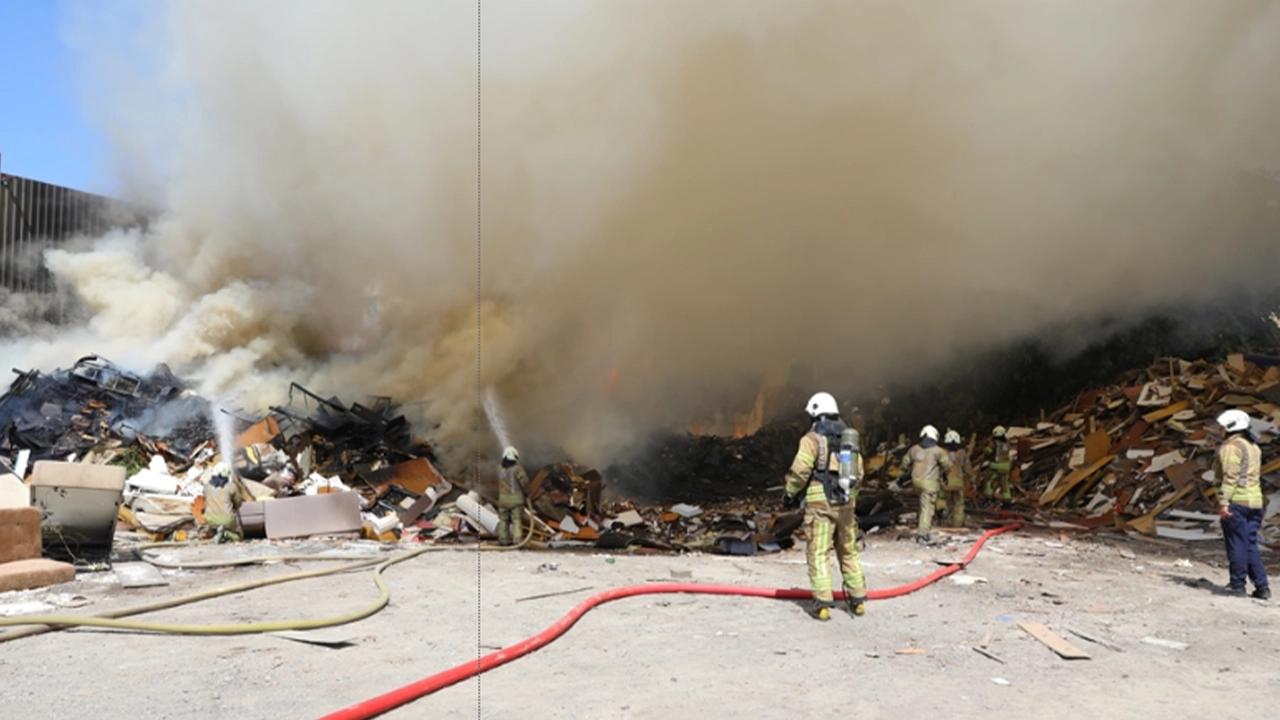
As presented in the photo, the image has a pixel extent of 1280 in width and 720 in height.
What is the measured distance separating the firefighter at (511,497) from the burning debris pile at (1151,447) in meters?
8.34

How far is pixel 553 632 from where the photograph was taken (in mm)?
5043

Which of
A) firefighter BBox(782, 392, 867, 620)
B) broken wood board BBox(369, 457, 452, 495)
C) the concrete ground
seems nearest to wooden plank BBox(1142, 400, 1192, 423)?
the concrete ground

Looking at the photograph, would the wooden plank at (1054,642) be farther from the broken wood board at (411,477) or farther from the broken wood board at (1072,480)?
the broken wood board at (411,477)

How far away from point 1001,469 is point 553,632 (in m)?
11.7

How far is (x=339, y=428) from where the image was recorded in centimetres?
1486

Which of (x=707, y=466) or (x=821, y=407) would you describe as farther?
(x=707, y=466)

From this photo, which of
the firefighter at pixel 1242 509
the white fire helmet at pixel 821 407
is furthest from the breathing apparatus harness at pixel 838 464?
the firefighter at pixel 1242 509

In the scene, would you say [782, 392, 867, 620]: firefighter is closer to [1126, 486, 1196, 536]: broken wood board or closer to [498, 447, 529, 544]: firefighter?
[498, 447, 529, 544]: firefighter

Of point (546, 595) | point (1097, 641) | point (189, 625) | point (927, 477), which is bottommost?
point (1097, 641)

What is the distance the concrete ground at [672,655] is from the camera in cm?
393

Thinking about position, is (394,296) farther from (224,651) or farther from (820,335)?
(224,651)

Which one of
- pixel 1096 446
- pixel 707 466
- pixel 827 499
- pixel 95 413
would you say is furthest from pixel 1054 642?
pixel 95 413

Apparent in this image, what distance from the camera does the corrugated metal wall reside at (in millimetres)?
20047

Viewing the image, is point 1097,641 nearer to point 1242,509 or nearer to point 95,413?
point 1242,509
